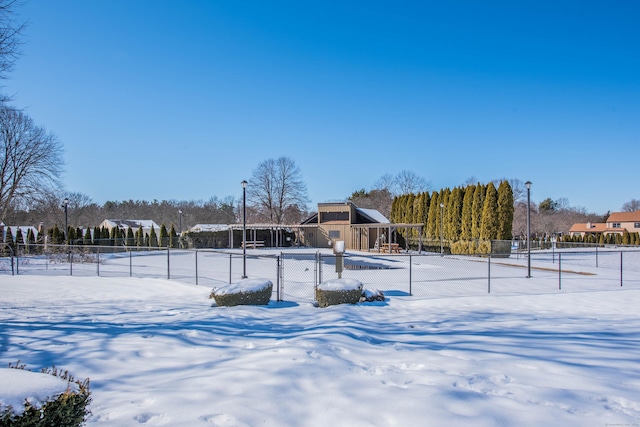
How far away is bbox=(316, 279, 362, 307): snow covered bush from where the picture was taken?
9867 mm

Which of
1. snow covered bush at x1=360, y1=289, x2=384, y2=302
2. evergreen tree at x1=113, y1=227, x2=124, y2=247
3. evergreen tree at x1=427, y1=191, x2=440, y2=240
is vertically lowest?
snow covered bush at x1=360, y1=289, x2=384, y2=302

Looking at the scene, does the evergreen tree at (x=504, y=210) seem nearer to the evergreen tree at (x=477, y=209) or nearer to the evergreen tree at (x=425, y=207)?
the evergreen tree at (x=477, y=209)

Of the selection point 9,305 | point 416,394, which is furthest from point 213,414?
point 9,305

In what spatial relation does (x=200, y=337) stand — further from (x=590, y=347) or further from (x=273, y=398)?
(x=590, y=347)

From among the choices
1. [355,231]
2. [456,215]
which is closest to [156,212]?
[355,231]

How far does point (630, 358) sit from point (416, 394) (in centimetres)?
302

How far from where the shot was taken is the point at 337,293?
9.86 metres

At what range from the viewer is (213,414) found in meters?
3.26

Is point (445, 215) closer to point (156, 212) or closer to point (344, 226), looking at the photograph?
point (344, 226)

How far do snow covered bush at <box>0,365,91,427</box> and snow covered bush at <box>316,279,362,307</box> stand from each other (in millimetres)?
7515

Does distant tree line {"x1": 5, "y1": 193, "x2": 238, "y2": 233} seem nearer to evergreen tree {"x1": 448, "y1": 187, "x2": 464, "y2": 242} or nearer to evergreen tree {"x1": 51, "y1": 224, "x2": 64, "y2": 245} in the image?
evergreen tree {"x1": 51, "y1": 224, "x2": 64, "y2": 245}

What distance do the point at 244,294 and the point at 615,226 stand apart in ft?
241

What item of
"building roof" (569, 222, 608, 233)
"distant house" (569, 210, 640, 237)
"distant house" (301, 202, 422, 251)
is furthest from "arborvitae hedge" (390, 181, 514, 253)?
"building roof" (569, 222, 608, 233)

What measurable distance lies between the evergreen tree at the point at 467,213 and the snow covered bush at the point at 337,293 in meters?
24.3
